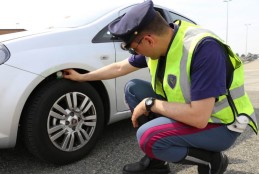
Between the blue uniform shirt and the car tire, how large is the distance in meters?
1.09

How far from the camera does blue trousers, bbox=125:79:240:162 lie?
6.43 feet

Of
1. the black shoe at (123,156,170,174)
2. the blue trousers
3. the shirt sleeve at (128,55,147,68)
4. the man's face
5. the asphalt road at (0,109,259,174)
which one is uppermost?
the man's face

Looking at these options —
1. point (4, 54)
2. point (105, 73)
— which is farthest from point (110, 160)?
point (4, 54)

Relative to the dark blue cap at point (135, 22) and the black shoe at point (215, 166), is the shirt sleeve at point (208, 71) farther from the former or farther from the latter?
the black shoe at point (215, 166)

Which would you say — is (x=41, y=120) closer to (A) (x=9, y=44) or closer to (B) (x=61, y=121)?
(B) (x=61, y=121)

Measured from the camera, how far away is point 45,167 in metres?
2.57

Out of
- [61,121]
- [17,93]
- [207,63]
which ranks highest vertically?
[207,63]

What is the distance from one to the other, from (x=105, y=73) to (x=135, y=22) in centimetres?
89

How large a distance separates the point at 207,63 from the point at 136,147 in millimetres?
1443

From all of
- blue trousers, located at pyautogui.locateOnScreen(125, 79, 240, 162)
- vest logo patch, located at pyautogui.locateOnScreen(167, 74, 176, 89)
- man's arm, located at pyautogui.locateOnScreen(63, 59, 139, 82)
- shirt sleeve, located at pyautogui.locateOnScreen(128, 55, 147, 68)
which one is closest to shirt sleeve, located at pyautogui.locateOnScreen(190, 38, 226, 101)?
vest logo patch, located at pyautogui.locateOnScreen(167, 74, 176, 89)

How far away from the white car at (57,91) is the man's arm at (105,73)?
0.19 feet

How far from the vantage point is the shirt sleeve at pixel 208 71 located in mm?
1720

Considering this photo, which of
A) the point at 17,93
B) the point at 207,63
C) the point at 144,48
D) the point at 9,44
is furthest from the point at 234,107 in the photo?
the point at 9,44

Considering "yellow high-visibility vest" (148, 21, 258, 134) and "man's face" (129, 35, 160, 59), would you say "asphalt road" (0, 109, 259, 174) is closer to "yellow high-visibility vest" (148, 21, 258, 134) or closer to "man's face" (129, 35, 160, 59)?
"yellow high-visibility vest" (148, 21, 258, 134)
